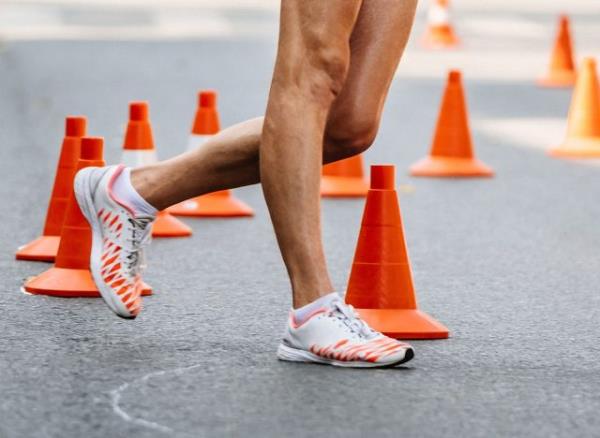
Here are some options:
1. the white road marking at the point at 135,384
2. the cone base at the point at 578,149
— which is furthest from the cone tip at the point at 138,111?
the cone base at the point at 578,149

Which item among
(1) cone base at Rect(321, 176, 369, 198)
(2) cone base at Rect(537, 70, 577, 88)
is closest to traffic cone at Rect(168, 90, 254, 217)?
(1) cone base at Rect(321, 176, 369, 198)

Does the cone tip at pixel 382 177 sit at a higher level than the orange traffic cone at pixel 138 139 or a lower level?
higher

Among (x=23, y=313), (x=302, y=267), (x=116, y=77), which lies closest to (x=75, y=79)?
(x=116, y=77)

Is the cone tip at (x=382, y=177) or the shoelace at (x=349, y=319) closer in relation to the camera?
the shoelace at (x=349, y=319)

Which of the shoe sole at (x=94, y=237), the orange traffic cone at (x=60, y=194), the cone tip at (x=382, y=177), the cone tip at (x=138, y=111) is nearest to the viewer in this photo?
the shoe sole at (x=94, y=237)

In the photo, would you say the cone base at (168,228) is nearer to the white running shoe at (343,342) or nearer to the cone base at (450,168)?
the cone base at (450,168)

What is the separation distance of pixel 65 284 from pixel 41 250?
0.85 metres

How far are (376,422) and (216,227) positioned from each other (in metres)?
3.80

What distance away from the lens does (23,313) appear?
17.3 ft

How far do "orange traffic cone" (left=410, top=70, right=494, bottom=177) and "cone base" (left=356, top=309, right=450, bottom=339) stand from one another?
4577 millimetres

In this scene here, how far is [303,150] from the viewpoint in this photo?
A: 4508 millimetres

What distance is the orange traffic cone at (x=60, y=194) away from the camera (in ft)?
20.7

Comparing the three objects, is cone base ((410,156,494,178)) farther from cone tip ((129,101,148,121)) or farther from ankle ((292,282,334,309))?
ankle ((292,282,334,309))

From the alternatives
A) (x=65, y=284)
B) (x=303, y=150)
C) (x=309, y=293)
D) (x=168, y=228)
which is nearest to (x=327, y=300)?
(x=309, y=293)
